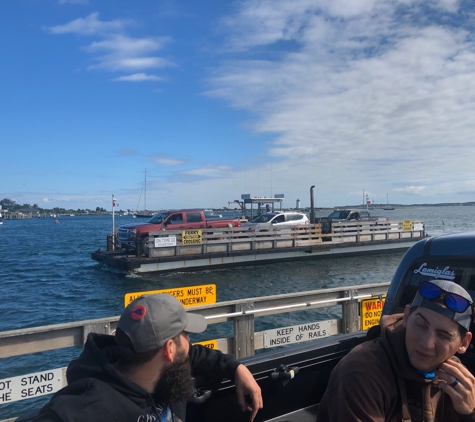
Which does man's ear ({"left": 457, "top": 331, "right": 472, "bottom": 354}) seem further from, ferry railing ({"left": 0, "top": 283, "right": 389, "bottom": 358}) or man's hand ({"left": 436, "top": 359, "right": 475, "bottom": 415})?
ferry railing ({"left": 0, "top": 283, "right": 389, "bottom": 358})

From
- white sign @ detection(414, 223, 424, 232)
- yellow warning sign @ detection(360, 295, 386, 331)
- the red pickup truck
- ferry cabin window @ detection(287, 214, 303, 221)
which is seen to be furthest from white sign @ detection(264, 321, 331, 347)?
white sign @ detection(414, 223, 424, 232)

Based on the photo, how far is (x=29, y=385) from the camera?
4.18 metres

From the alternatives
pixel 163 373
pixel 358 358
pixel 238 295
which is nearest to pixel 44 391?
pixel 163 373

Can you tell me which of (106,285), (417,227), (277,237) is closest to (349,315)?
(106,285)

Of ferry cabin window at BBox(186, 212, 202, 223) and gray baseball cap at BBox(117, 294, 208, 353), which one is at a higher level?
ferry cabin window at BBox(186, 212, 202, 223)

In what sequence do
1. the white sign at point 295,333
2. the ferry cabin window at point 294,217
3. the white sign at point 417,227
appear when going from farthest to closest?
the white sign at point 417,227, the ferry cabin window at point 294,217, the white sign at point 295,333

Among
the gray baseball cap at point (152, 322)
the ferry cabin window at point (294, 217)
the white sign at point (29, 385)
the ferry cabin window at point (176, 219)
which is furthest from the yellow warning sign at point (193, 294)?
the ferry cabin window at point (294, 217)

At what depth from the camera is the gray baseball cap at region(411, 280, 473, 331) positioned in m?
1.91

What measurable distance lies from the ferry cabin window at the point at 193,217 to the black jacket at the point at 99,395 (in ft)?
65.5

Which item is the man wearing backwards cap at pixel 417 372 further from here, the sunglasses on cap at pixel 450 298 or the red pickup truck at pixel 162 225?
the red pickup truck at pixel 162 225

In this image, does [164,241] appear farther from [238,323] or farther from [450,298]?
[450,298]

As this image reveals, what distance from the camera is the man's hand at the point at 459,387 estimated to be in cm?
185

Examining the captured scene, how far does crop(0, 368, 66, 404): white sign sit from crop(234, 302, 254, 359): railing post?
84.4 inches

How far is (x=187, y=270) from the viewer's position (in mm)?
20016
